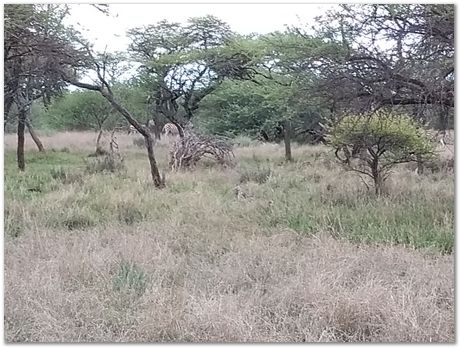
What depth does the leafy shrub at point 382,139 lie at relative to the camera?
26.3 feet

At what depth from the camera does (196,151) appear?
12.9 meters

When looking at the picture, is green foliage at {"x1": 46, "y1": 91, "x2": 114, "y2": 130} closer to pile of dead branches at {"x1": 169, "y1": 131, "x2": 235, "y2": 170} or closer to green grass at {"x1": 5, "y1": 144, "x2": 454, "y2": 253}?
pile of dead branches at {"x1": 169, "y1": 131, "x2": 235, "y2": 170}

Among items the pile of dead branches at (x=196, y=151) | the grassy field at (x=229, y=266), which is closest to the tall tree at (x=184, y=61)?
the pile of dead branches at (x=196, y=151)

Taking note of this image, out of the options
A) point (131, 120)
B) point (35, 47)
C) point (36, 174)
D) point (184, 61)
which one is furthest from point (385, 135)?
point (184, 61)

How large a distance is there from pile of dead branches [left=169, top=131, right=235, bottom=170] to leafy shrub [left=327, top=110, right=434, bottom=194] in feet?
14.9

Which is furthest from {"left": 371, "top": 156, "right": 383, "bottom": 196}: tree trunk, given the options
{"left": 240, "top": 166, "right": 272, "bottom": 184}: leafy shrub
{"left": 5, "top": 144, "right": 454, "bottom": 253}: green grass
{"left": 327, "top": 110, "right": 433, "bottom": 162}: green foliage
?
{"left": 240, "top": 166, "right": 272, "bottom": 184}: leafy shrub

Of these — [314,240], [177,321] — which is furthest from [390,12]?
[177,321]

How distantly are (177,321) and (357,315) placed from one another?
98 centimetres

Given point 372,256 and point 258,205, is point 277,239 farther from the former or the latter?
point 258,205

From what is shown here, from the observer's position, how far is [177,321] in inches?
118

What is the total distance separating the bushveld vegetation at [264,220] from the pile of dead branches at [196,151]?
2.3 inches

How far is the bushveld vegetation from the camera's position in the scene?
309 centimetres

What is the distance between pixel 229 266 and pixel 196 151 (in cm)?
893

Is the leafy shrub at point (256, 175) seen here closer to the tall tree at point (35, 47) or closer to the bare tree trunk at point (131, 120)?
the bare tree trunk at point (131, 120)
